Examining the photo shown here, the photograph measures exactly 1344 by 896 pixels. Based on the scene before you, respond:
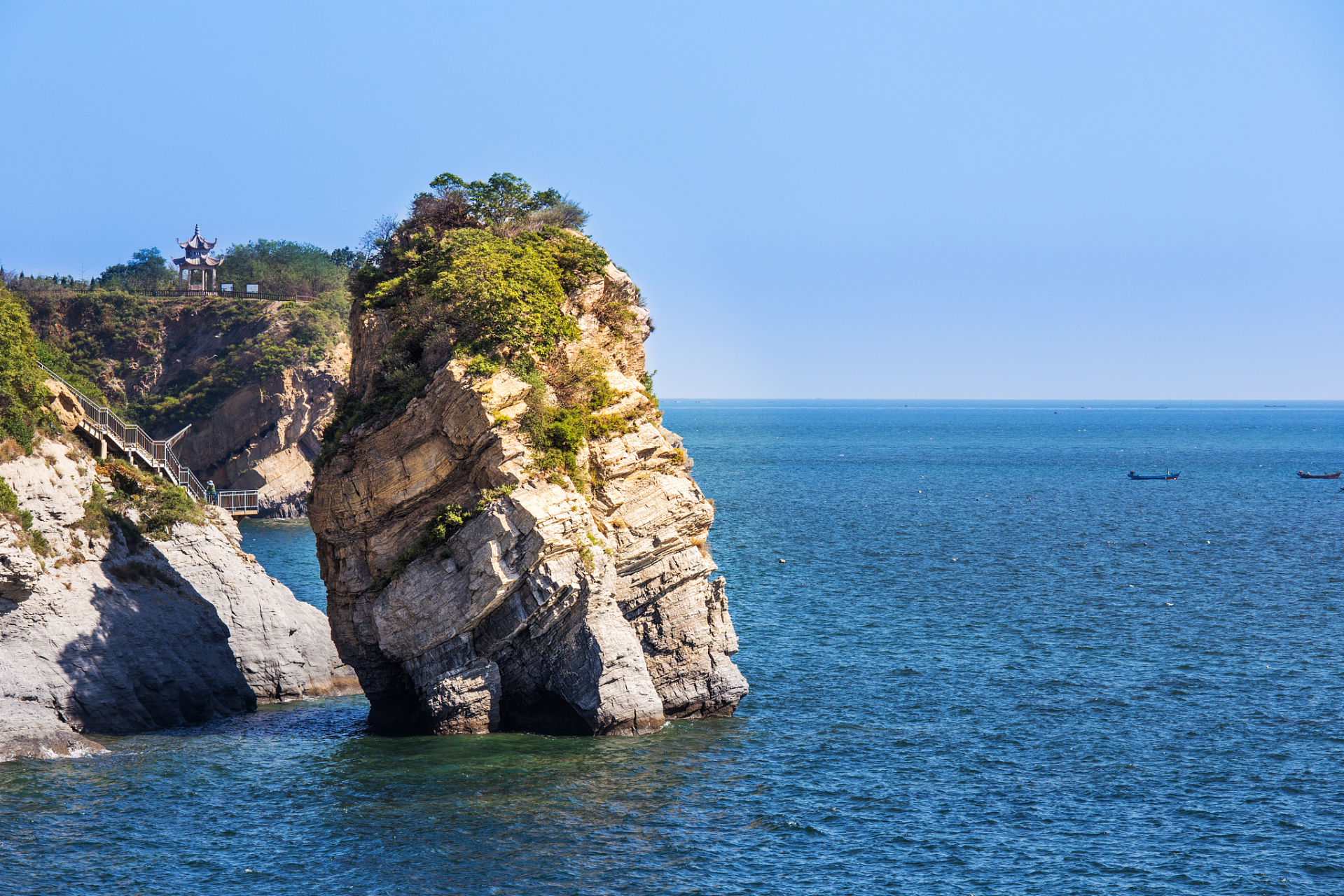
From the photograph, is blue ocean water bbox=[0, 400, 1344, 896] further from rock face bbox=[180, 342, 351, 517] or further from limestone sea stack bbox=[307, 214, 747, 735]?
rock face bbox=[180, 342, 351, 517]

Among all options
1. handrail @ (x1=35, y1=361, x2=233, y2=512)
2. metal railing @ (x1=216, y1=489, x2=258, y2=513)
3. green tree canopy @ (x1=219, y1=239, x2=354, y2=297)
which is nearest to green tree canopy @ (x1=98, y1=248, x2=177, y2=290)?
green tree canopy @ (x1=219, y1=239, x2=354, y2=297)

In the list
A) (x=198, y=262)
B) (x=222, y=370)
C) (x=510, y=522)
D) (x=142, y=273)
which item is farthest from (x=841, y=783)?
(x=142, y=273)

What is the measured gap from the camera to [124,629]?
4172 centimetres

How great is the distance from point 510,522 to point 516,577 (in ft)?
6.15

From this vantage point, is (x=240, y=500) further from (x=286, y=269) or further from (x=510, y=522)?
(x=510, y=522)

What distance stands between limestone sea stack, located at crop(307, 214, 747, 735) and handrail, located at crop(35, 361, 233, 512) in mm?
17360

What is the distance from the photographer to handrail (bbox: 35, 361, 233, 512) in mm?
53906

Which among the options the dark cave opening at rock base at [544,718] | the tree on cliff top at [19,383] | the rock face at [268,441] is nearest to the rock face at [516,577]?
the dark cave opening at rock base at [544,718]

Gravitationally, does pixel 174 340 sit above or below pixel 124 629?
above

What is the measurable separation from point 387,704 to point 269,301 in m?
94.0

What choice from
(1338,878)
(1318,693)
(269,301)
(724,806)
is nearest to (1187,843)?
(1338,878)

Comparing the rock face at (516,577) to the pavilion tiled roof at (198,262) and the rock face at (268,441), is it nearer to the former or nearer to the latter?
the rock face at (268,441)

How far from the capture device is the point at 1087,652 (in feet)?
170

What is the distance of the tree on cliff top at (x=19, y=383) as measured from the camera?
43.9m
